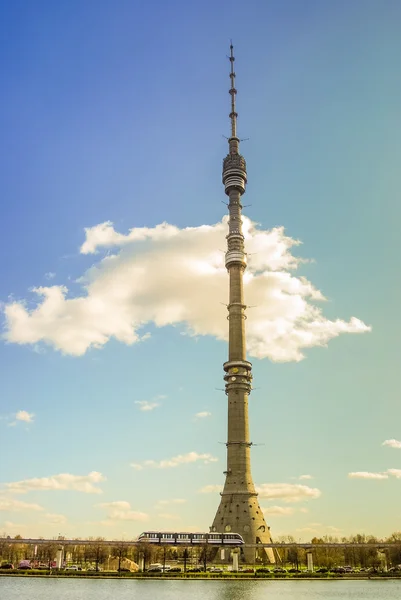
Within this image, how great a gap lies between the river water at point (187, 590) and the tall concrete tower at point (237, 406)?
167ft

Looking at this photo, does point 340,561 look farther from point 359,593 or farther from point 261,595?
point 261,595

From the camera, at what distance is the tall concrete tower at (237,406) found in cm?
14050

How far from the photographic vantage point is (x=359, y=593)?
74250mm

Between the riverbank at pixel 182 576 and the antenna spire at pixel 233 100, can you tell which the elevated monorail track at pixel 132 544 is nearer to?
the riverbank at pixel 182 576

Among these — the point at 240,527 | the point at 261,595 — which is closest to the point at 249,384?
the point at 240,527

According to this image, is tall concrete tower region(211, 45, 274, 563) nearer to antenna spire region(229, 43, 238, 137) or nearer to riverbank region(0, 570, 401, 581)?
antenna spire region(229, 43, 238, 137)

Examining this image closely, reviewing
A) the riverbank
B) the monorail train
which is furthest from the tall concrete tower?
the riverbank

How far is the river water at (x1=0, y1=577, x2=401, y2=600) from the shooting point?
6397 centimetres

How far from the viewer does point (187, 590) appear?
7212 cm

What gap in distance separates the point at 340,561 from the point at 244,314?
7033 cm

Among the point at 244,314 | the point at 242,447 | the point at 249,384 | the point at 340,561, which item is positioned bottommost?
the point at 340,561

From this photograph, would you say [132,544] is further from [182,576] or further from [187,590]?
[187,590]

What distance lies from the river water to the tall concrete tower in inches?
2001

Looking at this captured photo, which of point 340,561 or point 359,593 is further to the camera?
point 340,561
